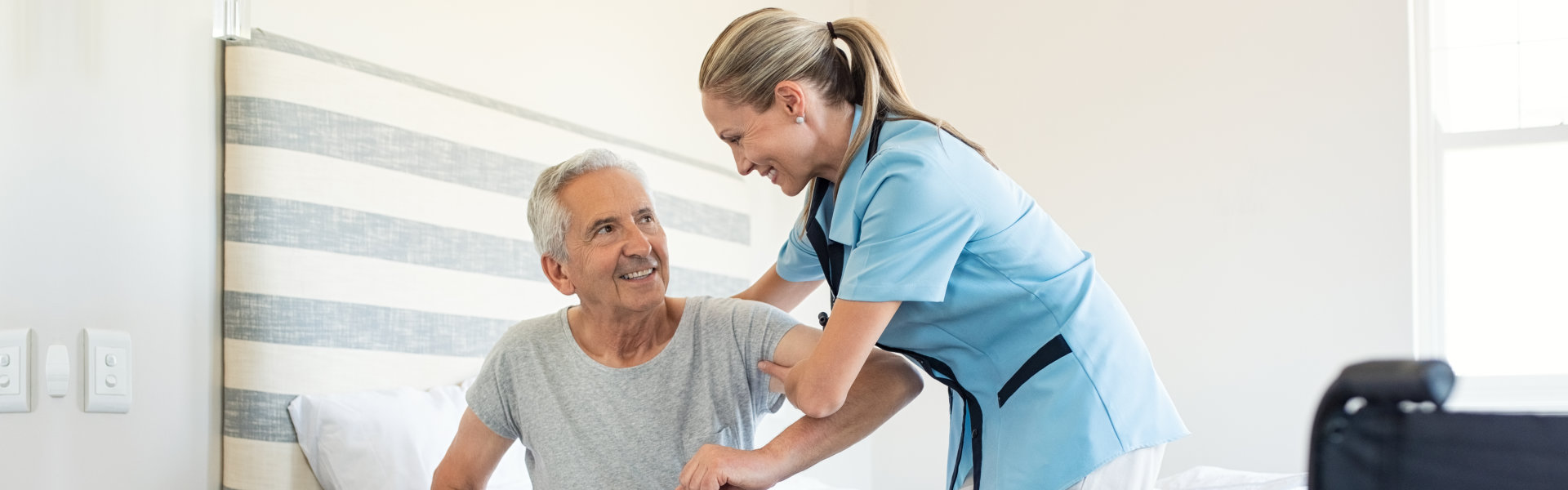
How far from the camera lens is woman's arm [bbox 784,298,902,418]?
51.0 inches

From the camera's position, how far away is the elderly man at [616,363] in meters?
1.64

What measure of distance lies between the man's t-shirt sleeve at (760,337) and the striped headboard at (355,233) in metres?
0.88

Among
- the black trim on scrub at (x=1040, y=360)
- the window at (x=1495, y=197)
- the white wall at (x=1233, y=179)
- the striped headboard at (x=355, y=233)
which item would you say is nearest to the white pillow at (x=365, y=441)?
the striped headboard at (x=355, y=233)

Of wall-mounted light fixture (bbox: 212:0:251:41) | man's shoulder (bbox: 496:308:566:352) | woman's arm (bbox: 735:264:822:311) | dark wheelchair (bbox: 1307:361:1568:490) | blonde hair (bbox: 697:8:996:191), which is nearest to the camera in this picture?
dark wheelchair (bbox: 1307:361:1568:490)

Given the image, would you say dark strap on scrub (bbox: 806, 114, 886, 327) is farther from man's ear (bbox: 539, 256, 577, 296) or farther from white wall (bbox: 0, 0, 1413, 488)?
white wall (bbox: 0, 0, 1413, 488)

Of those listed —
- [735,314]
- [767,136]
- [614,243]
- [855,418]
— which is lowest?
[855,418]

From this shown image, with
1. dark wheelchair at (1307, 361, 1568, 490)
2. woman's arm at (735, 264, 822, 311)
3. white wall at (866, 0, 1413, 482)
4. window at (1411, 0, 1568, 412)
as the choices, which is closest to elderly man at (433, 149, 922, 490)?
woman's arm at (735, 264, 822, 311)

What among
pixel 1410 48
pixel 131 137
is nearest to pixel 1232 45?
pixel 1410 48

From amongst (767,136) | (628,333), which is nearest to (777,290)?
(628,333)

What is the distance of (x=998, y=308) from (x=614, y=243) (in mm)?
597

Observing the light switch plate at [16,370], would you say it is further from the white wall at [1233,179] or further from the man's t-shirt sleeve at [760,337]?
the white wall at [1233,179]

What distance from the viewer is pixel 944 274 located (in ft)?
4.25

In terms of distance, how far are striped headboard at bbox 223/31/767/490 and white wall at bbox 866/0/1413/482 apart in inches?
91.0

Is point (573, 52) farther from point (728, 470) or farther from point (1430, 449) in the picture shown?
point (1430, 449)
